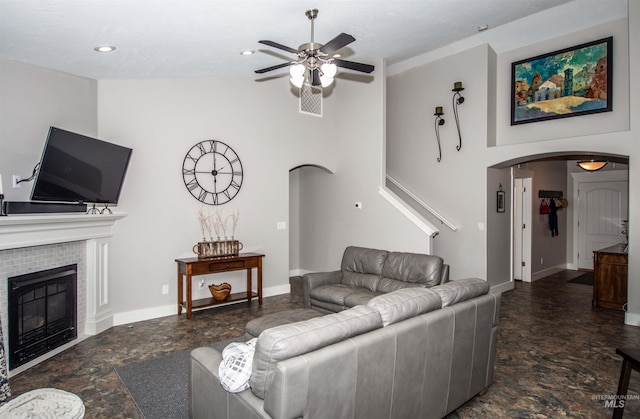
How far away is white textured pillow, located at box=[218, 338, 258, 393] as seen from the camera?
1.83m

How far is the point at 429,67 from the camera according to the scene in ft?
21.6

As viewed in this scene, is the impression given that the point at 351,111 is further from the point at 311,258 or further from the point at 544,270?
the point at 544,270

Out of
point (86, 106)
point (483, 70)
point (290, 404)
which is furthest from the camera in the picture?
point (483, 70)

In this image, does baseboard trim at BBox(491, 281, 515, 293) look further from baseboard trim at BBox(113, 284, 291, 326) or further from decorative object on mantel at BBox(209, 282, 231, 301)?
baseboard trim at BBox(113, 284, 291, 326)

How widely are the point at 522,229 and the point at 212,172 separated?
594 centimetres

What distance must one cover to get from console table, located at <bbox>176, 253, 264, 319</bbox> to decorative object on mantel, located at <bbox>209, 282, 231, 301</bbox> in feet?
0.18

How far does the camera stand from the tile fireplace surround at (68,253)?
10.6 ft

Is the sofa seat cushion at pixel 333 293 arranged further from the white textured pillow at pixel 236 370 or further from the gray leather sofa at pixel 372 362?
the white textured pillow at pixel 236 370

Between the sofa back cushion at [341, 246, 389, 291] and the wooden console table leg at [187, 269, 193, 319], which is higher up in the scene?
the sofa back cushion at [341, 246, 389, 291]

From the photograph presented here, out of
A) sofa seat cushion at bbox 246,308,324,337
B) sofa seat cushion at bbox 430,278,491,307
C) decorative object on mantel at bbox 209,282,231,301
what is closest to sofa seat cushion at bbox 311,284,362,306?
sofa seat cushion at bbox 246,308,324,337

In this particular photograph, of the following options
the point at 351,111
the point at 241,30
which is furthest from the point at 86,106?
the point at 351,111

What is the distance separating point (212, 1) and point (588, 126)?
501cm

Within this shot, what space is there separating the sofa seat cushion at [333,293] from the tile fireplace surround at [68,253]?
96.1 inches

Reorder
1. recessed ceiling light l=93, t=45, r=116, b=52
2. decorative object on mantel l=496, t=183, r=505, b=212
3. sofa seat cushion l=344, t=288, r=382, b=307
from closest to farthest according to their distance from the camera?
recessed ceiling light l=93, t=45, r=116, b=52 < sofa seat cushion l=344, t=288, r=382, b=307 < decorative object on mantel l=496, t=183, r=505, b=212
